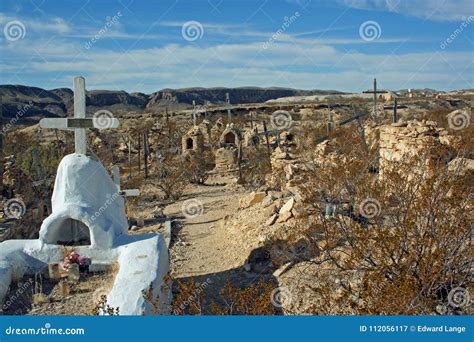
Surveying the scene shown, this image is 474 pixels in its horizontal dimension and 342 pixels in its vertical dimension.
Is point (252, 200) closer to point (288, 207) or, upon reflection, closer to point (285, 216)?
point (288, 207)

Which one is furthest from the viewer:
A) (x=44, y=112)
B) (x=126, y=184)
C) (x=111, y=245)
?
(x=44, y=112)

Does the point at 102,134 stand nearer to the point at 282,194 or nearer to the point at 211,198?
the point at 211,198

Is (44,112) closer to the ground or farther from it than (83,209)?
farther from it

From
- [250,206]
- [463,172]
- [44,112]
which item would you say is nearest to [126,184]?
[250,206]

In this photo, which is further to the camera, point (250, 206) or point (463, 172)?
point (250, 206)

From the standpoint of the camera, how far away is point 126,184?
18688mm

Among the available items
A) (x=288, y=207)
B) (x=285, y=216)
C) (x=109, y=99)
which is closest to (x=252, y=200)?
(x=288, y=207)

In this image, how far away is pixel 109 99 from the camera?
71.9m

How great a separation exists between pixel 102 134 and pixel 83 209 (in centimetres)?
2403

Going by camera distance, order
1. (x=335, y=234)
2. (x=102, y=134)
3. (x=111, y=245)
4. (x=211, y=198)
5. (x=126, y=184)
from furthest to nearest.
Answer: (x=102, y=134)
(x=126, y=184)
(x=211, y=198)
(x=335, y=234)
(x=111, y=245)
